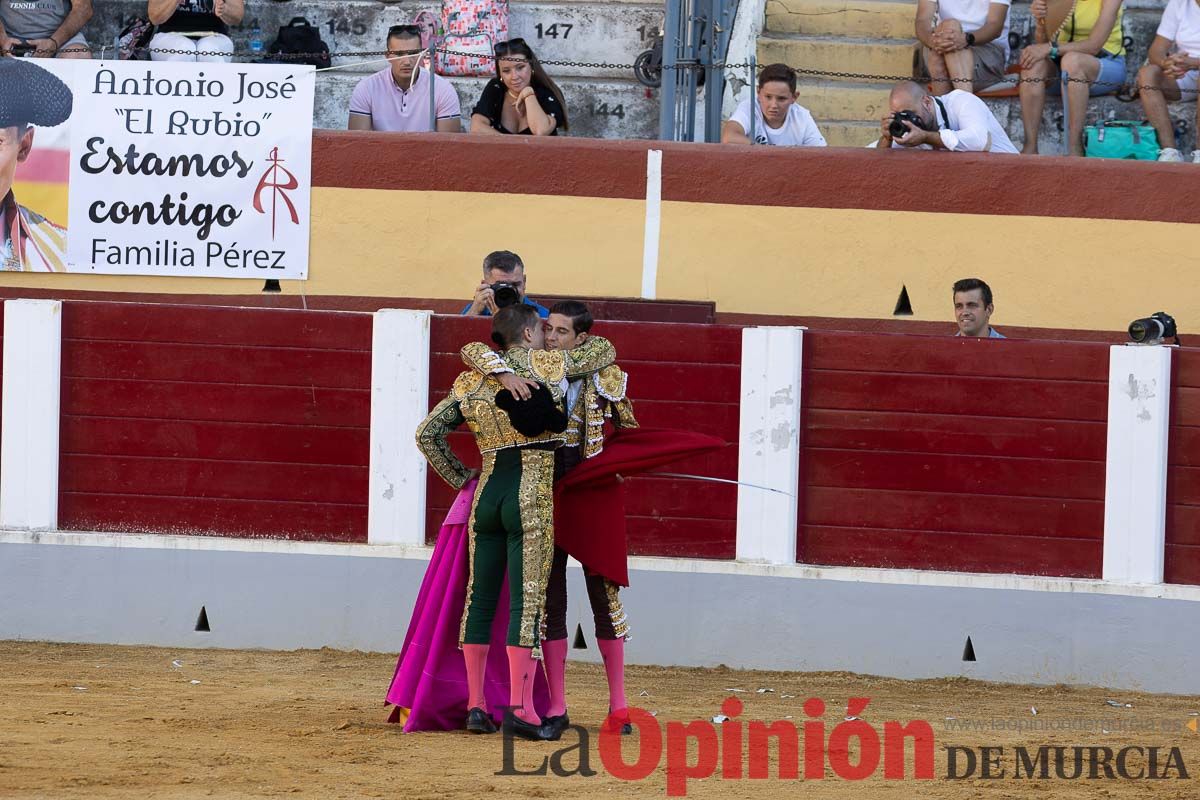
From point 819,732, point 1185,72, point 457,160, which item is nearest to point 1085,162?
point 1185,72

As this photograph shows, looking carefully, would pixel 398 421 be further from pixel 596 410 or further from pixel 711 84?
pixel 711 84

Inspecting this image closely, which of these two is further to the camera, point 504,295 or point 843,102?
point 843,102

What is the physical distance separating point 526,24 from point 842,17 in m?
1.83

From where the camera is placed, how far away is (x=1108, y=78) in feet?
31.4

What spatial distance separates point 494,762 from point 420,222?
3.82 meters

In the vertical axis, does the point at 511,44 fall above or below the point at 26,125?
above

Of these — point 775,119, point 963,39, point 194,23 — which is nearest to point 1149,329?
point 775,119

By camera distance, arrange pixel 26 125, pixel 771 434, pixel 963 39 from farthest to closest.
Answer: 1. pixel 963 39
2. pixel 26 125
3. pixel 771 434

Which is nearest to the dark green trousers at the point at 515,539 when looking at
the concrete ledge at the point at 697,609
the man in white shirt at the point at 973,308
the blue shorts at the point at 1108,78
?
the concrete ledge at the point at 697,609

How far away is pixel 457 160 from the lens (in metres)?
8.66

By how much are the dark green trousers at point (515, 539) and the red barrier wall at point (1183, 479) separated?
2890 millimetres

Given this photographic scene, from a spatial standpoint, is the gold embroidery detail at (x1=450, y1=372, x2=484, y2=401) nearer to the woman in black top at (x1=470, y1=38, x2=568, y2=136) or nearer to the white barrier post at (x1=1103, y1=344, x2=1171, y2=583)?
the white barrier post at (x1=1103, y1=344, x2=1171, y2=583)

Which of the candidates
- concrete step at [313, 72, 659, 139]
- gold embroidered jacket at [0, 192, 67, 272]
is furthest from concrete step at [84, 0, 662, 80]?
gold embroidered jacket at [0, 192, 67, 272]

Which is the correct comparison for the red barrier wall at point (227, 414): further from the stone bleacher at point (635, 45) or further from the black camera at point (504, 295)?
the stone bleacher at point (635, 45)
